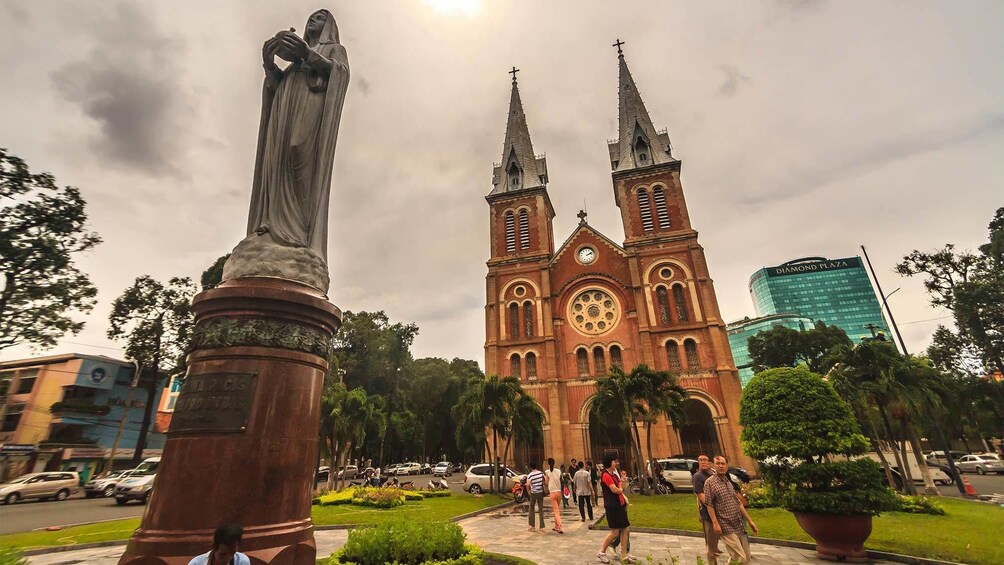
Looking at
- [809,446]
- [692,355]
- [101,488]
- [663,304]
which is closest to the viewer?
[809,446]

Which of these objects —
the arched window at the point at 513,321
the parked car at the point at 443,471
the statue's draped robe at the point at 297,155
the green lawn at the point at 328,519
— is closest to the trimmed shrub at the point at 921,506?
the green lawn at the point at 328,519

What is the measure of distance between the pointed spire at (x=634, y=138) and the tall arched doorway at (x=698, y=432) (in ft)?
58.1

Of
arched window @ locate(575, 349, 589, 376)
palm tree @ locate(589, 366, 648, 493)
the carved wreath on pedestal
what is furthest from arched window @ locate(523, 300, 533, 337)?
the carved wreath on pedestal

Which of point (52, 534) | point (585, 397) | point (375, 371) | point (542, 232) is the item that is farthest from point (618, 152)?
point (52, 534)

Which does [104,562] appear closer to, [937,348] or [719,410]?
[719,410]

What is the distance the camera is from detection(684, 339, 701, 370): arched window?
89.8 feet

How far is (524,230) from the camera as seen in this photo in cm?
3544

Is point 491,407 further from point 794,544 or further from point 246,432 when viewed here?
point 246,432

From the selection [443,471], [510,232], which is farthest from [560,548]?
[443,471]

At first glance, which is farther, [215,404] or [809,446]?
[809,446]

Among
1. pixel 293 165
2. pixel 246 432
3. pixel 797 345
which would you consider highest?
pixel 797 345

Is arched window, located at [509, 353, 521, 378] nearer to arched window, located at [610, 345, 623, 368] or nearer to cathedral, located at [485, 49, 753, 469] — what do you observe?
cathedral, located at [485, 49, 753, 469]

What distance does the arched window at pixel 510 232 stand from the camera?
35062mm

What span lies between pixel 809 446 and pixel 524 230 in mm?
29485
